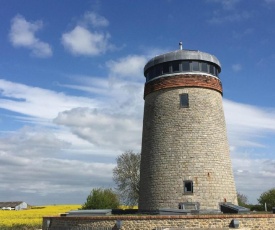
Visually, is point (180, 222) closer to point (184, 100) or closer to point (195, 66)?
point (184, 100)

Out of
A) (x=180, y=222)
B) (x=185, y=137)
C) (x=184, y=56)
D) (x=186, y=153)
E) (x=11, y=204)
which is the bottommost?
(x=180, y=222)

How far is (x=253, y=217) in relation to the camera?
17281mm

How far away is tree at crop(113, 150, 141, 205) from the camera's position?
4684 centimetres

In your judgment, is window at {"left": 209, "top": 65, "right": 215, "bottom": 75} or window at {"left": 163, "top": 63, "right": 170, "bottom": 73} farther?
window at {"left": 209, "top": 65, "right": 215, "bottom": 75}

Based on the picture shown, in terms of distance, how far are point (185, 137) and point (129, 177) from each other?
26952 mm

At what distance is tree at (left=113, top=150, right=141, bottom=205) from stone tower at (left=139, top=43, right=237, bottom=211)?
2397cm

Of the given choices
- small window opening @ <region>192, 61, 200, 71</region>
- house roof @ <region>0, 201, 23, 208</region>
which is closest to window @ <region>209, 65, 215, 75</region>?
small window opening @ <region>192, 61, 200, 71</region>

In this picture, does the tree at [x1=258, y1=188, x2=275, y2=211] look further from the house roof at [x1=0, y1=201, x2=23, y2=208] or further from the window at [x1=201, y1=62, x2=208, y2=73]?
the house roof at [x1=0, y1=201, x2=23, y2=208]

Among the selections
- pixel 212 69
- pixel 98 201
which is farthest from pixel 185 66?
pixel 98 201

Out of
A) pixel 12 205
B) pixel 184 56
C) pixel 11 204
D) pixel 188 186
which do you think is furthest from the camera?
pixel 11 204

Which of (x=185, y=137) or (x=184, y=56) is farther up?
(x=184, y=56)

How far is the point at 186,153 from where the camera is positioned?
21453 millimetres

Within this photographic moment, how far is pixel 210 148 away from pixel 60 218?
9.53 meters

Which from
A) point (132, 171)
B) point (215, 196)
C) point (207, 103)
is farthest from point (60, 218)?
point (132, 171)
